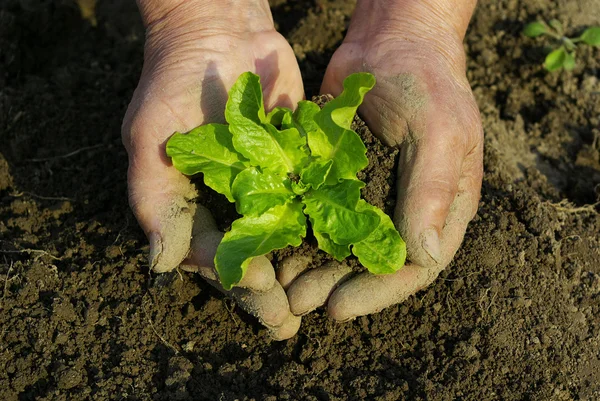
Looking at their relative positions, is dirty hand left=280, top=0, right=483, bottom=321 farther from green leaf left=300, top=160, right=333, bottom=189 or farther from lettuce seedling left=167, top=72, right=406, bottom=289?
green leaf left=300, top=160, right=333, bottom=189

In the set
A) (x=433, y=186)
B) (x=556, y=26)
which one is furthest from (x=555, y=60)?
(x=433, y=186)

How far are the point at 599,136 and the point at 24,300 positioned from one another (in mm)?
3499

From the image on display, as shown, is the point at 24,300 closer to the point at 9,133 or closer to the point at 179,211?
the point at 179,211

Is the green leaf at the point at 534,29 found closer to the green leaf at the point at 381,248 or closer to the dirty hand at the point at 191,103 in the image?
the dirty hand at the point at 191,103

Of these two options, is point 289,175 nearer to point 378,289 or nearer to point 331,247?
point 331,247

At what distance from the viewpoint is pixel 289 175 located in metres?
3.01

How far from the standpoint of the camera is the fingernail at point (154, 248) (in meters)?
2.79

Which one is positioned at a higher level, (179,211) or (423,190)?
(423,190)

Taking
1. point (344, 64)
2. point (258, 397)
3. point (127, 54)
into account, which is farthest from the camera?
point (127, 54)

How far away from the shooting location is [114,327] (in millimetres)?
3008

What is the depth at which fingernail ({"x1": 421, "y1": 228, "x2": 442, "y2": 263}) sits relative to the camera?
274cm

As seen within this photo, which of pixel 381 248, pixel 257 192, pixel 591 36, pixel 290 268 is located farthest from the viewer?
pixel 591 36

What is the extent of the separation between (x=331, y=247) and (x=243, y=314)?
0.59 m

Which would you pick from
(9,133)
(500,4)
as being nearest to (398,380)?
(9,133)
